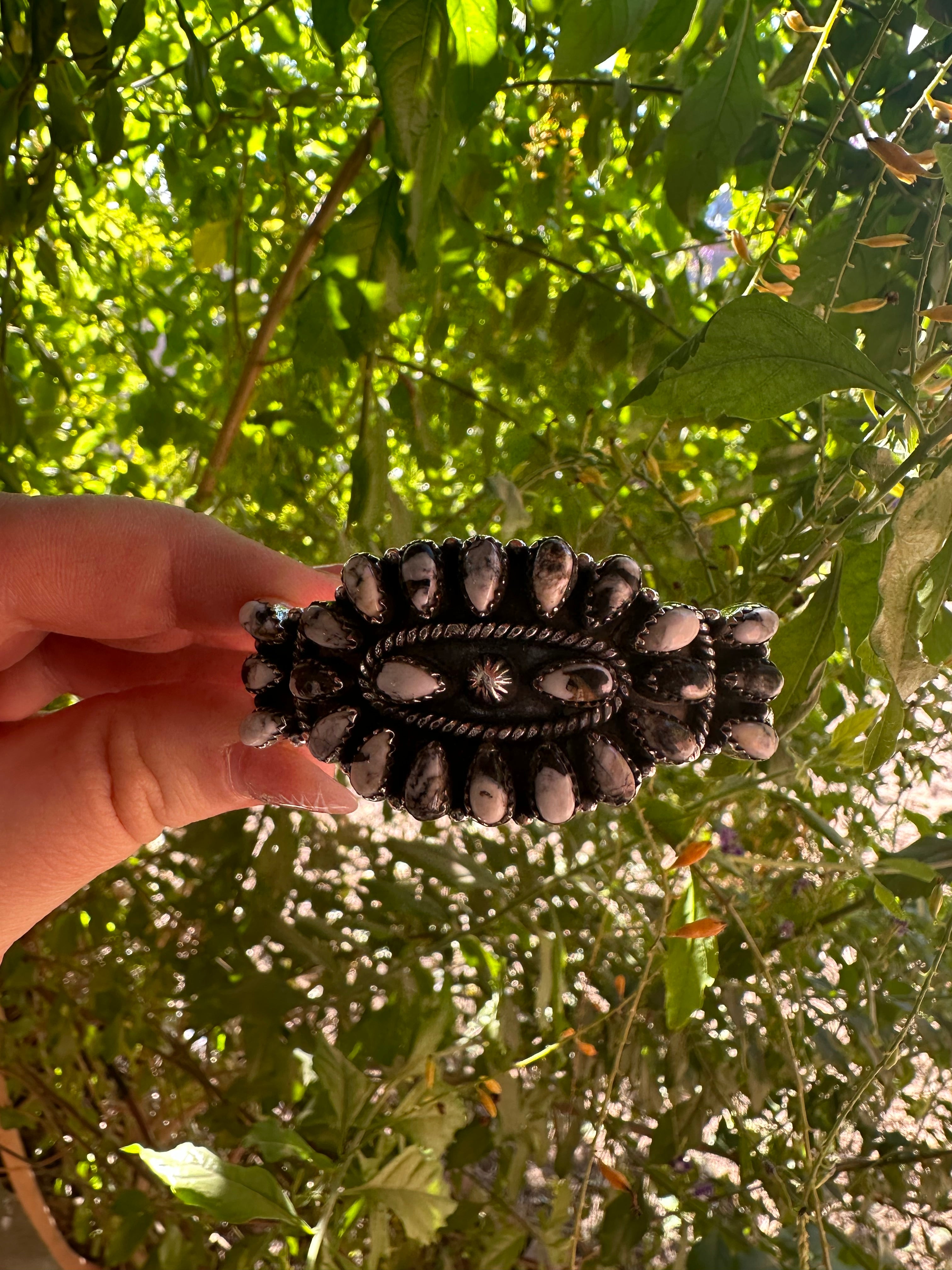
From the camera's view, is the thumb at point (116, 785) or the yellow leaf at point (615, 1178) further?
the yellow leaf at point (615, 1178)

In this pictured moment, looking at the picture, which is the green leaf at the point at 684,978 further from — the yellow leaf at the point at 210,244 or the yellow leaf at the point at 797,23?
the yellow leaf at the point at 210,244

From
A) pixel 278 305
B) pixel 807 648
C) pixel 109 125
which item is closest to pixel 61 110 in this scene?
pixel 109 125

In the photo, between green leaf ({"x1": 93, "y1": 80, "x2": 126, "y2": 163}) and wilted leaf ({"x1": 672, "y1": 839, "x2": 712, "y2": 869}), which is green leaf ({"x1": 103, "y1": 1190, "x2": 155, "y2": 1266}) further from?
green leaf ({"x1": 93, "y1": 80, "x2": 126, "y2": 163})

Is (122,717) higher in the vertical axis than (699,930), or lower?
higher

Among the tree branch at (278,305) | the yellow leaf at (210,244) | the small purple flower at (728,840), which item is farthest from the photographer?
the small purple flower at (728,840)

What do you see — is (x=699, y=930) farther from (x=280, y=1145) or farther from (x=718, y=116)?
(x=718, y=116)

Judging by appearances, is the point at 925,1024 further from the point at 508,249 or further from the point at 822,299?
the point at 508,249

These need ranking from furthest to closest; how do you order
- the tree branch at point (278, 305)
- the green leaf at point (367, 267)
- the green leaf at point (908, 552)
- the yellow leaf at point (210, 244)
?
the yellow leaf at point (210, 244) < the tree branch at point (278, 305) < the green leaf at point (367, 267) < the green leaf at point (908, 552)

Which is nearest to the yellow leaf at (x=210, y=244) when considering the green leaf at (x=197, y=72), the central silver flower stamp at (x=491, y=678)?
the green leaf at (x=197, y=72)
